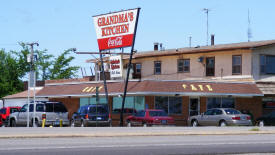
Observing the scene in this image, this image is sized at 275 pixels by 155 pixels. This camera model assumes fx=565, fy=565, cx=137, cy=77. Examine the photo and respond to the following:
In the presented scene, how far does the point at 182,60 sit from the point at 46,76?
45.0 m

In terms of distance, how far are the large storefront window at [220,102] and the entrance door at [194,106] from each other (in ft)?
3.13

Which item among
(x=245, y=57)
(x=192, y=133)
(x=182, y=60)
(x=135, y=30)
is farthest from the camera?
(x=182, y=60)

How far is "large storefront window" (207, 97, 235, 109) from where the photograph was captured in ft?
158

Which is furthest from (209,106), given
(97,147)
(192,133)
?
(97,147)

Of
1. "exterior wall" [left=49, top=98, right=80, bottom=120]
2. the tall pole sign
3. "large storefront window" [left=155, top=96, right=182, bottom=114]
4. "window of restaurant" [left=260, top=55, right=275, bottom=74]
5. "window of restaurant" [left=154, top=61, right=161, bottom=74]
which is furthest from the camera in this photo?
"window of restaurant" [left=154, top=61, right=161, bottom=74]

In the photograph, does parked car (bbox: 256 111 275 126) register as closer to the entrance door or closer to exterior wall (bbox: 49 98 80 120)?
the entrance door

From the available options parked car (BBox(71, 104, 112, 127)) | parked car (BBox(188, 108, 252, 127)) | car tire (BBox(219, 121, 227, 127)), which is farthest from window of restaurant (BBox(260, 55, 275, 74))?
parked car (BBox(71, 104, 112, 127))

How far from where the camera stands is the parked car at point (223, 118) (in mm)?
38531

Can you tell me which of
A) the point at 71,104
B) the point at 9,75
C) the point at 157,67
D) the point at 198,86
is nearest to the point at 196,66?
the point at 157,67

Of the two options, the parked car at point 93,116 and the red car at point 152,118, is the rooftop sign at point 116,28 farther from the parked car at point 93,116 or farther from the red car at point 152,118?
the parked car at point 93,116

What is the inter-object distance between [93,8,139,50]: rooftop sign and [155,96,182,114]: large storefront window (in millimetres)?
5287

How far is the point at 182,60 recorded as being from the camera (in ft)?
175

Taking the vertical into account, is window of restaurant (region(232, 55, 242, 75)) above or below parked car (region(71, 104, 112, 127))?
above

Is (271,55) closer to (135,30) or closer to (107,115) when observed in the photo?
(135,30)
